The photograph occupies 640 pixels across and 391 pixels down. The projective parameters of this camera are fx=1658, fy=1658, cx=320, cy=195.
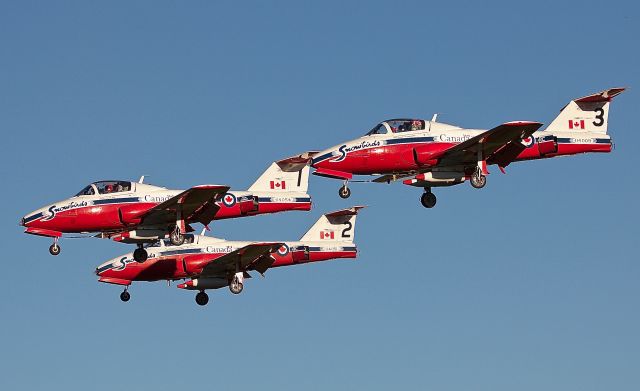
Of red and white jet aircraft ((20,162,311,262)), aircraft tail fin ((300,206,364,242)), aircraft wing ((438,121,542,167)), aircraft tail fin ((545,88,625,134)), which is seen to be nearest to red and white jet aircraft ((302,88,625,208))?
aircraft wing ((438,121,542,167))

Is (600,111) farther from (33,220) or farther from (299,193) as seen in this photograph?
(33,220)

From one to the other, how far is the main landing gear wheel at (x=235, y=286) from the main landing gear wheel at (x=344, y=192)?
13122 mm

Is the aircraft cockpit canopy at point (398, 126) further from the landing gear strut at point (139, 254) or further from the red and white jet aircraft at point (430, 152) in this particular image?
the landing gear strut at point (139, 254)

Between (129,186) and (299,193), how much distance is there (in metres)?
8.78

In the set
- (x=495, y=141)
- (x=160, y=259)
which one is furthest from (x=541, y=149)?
(x=160, y=259)

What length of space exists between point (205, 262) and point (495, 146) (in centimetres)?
1987

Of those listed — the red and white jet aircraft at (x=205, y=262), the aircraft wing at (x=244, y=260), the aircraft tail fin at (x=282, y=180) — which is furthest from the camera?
the red and white jet aircraft at (x=205, y=262)

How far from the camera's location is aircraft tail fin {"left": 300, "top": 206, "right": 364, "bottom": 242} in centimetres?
8944

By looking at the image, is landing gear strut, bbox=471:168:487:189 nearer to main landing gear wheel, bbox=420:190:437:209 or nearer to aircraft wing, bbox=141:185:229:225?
main landing gear wheel, bbox=420:190:437:209

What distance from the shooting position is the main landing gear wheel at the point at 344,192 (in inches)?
2837

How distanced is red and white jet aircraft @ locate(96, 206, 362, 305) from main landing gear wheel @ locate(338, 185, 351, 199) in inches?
446

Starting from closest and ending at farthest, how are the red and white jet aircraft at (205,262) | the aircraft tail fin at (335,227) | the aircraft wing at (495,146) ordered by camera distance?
the aircraft wing at (495,146), the red and white jet aircraft at (205,262), the aircraft tail fin at (335,227)

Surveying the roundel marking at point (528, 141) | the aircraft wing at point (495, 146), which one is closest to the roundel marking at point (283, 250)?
the aircraft wing at point (495, 146)

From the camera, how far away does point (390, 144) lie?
237 feet
